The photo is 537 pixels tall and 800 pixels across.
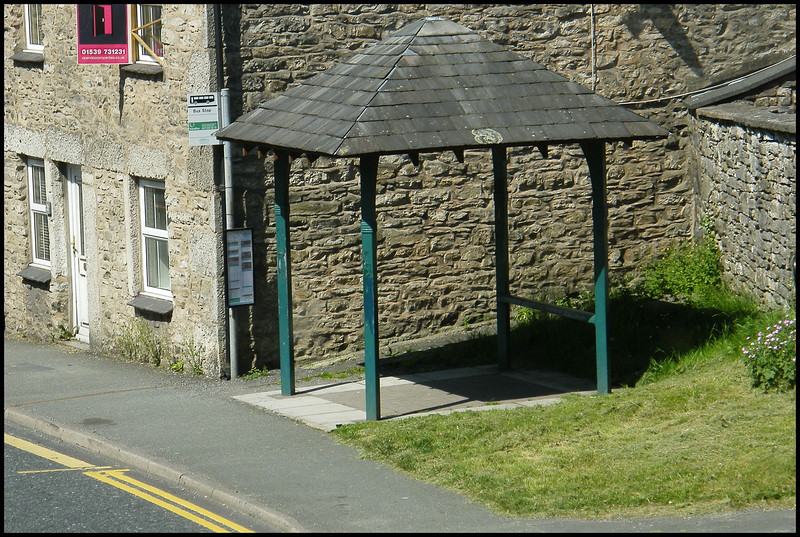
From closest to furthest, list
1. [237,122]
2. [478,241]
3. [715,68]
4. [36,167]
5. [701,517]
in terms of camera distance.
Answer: [701,517] < [237,122] < [478,241] < [715,68] < [36,167]

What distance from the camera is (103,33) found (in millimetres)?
12727

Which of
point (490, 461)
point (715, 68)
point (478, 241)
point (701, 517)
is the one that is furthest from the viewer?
point (715, 68)

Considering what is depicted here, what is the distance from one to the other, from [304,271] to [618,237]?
4424mm

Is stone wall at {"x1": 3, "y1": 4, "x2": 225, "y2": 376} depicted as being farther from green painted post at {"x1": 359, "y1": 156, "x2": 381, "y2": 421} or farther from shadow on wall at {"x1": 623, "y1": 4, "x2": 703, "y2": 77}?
shadow on wall at {"x1": 623, "y1": 4, "x2": 703, "y2": 77}

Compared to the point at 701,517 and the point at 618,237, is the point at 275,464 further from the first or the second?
the point at 618,237

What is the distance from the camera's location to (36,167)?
15.1m

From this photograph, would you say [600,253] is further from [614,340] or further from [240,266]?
[240,266]

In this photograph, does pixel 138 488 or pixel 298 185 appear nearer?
pixel 138 488

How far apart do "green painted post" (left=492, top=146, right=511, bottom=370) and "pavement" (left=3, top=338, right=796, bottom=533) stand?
1.16ft

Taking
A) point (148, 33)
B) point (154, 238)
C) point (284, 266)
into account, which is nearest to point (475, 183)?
point (284, 266)

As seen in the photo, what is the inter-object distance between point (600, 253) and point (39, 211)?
27.9ft

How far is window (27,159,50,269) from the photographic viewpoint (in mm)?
15078

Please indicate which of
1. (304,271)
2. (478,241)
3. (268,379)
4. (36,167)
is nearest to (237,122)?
(304,271)

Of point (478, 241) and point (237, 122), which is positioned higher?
point (237, 122)
